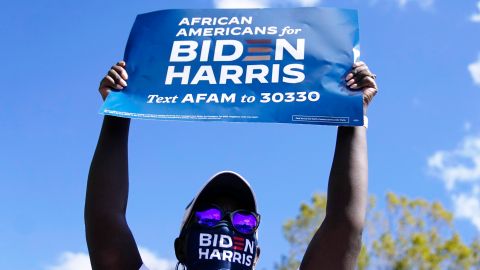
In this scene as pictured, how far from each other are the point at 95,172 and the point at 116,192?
0.14 metres

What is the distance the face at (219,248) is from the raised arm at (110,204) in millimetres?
247

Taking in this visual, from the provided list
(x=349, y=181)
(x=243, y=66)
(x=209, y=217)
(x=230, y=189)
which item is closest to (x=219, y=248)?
(x=209, y=217)

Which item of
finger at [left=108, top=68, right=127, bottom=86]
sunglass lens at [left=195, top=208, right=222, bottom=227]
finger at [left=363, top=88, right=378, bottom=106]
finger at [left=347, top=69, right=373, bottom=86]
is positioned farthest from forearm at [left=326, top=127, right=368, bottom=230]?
finger at [left=108, top=68, right=127, bottom=86]

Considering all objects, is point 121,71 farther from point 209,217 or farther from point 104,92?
point 209,217

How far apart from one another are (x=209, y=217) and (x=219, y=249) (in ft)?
0.50

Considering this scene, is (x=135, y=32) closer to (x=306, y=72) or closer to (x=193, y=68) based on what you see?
(x=193, y=68)

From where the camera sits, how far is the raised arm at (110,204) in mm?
2918

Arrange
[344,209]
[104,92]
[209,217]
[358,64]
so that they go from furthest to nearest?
[104,92]
[358,64]
[209,217]
[344,209]

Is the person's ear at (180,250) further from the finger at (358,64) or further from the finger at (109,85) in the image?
the finger at (358,64)

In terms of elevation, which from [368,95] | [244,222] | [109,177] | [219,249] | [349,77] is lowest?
[219,249]

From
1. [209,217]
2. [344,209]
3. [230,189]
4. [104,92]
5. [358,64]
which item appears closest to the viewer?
[344,209]

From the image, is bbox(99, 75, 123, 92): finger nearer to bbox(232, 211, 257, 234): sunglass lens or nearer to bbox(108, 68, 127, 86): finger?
bbox(108, 68, 127, 86): finger

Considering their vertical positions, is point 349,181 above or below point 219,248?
above

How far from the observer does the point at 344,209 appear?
Answer: 2.83 m
